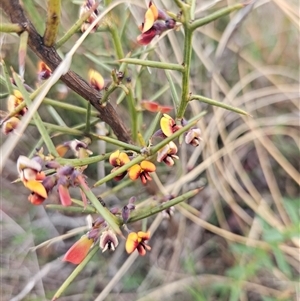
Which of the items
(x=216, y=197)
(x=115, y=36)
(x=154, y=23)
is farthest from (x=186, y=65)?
(x=216, y=197)

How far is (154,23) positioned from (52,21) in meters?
0.11

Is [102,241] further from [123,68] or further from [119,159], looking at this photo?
[123,68]

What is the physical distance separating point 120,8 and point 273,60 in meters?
0.49

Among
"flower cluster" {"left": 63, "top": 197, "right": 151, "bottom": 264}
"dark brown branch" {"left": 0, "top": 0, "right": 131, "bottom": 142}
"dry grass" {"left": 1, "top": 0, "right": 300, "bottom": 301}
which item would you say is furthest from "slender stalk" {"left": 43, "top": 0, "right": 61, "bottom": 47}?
"dry grass" {"left": 1, "top": 0, "right": 300, "bottom": 301}

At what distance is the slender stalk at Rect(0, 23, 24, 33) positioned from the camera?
1.25 feet

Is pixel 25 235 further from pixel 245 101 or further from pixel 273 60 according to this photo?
pixel 273 60

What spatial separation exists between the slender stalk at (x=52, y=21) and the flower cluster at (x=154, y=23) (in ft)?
0.31

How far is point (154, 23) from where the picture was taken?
1.48ft

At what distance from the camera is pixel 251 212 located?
1145 millimetres

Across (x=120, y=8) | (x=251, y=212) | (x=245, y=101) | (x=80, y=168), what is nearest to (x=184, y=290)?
(x=251, y=212)

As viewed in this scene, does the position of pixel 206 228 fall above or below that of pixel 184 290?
above

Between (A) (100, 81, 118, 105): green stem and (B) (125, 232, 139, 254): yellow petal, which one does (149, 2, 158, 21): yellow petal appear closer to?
(A) (100, 81, 118, 105): green stem

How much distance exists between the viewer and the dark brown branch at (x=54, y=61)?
0.41 m

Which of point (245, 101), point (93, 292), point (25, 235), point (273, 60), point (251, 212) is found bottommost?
point (93, 292)
